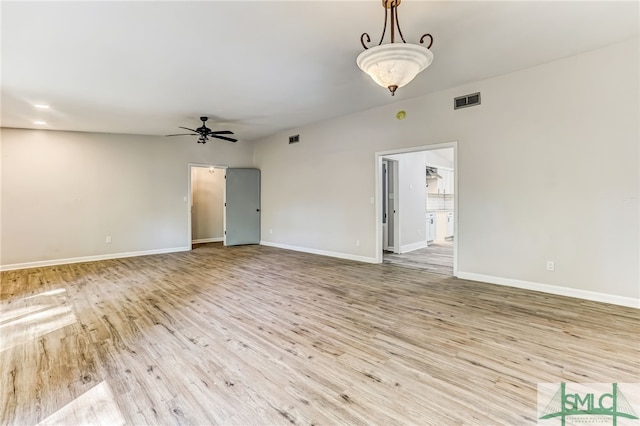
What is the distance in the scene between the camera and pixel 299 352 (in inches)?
94.0

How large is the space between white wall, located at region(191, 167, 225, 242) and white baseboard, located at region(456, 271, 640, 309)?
7.03 meters

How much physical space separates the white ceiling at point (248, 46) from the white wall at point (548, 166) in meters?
0.35

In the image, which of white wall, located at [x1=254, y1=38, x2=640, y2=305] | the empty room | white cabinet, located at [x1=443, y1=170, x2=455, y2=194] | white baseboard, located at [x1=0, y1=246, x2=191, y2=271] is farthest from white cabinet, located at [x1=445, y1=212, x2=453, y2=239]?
white baseboard, located at [x1=0, y1=246, x2=191, y2=271]

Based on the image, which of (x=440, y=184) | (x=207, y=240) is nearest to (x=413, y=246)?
(x=440, y=184)

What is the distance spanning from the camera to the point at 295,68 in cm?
369

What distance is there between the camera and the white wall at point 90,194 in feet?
18.7

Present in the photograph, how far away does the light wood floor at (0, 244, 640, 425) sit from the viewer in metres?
1.74

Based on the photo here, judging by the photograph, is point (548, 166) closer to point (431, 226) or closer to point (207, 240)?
point (431, 226)

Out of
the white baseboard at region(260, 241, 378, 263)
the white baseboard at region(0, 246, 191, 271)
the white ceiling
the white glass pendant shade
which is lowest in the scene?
the white baseboard at region(0, 246, 191, 271)

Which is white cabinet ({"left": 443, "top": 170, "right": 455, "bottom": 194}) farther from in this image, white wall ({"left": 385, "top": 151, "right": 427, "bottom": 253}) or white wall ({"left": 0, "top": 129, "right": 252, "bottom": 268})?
white wall ({"left": 0, "top": 129, "right": 252, "bottom": 268})

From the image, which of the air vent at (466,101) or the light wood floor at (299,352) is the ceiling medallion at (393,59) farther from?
the air vent at (466,101)

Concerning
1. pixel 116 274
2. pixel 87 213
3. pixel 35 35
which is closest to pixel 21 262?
pixel 87 213

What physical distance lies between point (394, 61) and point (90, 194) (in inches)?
271

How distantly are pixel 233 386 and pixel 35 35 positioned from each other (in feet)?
11.9
